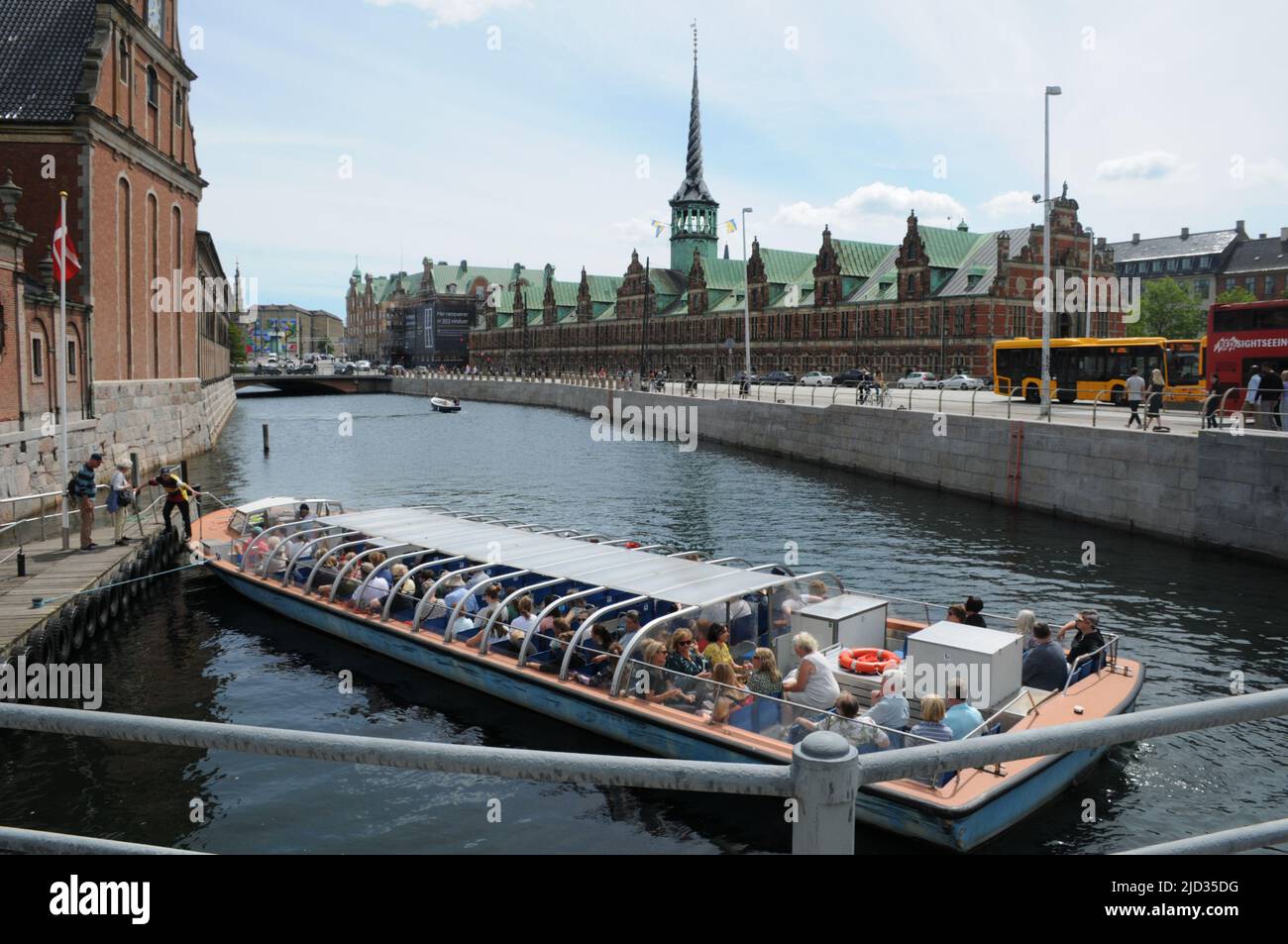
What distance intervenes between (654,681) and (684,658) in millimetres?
515

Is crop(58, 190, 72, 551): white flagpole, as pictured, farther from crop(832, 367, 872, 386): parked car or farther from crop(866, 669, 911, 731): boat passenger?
crop(832, 367, 872, 386): parked car

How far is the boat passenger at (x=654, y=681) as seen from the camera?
43.7 ft

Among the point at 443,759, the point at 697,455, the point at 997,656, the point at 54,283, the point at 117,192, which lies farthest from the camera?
the point at 697,455

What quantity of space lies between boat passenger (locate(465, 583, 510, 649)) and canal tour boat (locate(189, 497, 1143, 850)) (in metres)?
0.03

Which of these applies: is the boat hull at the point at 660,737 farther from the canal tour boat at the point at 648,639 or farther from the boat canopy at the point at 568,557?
the boat canopy at the point at 568,557

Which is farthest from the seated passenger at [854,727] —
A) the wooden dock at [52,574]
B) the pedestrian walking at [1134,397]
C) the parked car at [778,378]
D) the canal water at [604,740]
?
the parked car at [778,378]

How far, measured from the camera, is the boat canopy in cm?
1523

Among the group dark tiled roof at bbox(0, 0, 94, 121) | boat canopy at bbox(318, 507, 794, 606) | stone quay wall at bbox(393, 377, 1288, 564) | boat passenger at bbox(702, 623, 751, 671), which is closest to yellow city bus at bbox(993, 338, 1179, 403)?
stone quay wall at bbox(393, 377, 1288, 564)

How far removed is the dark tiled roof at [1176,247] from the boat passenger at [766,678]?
5336 inches

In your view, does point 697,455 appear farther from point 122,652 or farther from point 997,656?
point 997,656

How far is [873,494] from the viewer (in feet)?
131
